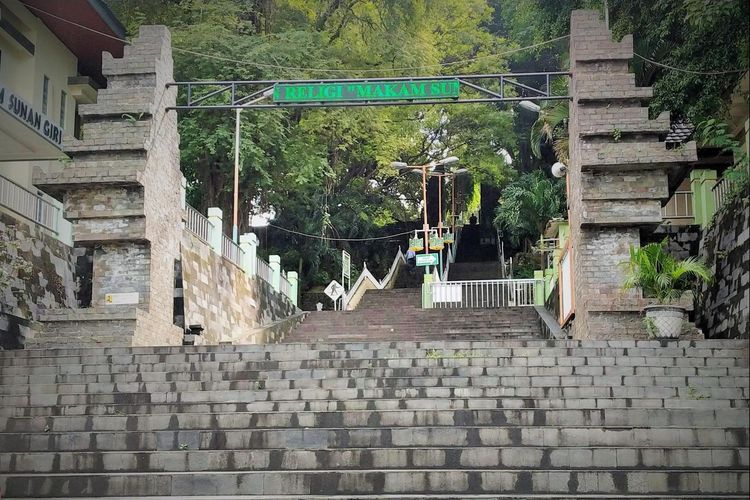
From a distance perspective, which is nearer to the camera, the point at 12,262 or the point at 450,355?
the point at 450,355

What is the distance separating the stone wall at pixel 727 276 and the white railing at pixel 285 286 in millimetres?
13361

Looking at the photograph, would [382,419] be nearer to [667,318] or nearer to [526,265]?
[667,318]

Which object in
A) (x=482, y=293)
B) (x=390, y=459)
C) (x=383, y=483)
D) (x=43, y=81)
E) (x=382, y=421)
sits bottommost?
(x=383, y=483)

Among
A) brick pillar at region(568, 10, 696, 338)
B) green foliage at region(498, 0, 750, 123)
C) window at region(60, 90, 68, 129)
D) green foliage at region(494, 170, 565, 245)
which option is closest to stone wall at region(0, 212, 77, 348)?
window at region(60, 90, 68, 129)

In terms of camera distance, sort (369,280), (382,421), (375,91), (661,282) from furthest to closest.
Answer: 1. (369,280)
2. (375,91)
3. (661,282)
4. (382,421)

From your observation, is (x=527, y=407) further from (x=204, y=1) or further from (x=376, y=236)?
(x=376, y=236)

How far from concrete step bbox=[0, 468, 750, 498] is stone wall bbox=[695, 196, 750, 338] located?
465 cm

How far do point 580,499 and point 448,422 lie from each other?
6.27 ft

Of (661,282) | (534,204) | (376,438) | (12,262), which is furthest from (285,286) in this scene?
(376,438)

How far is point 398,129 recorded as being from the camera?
30016 mm

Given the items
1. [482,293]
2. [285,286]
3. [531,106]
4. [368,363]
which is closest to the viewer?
[368,363]

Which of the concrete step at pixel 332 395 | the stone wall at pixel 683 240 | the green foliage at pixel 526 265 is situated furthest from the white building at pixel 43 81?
the green foliage at pixel 526 265

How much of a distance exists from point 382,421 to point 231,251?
44.4ft

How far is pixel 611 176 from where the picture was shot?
50.7 feet
